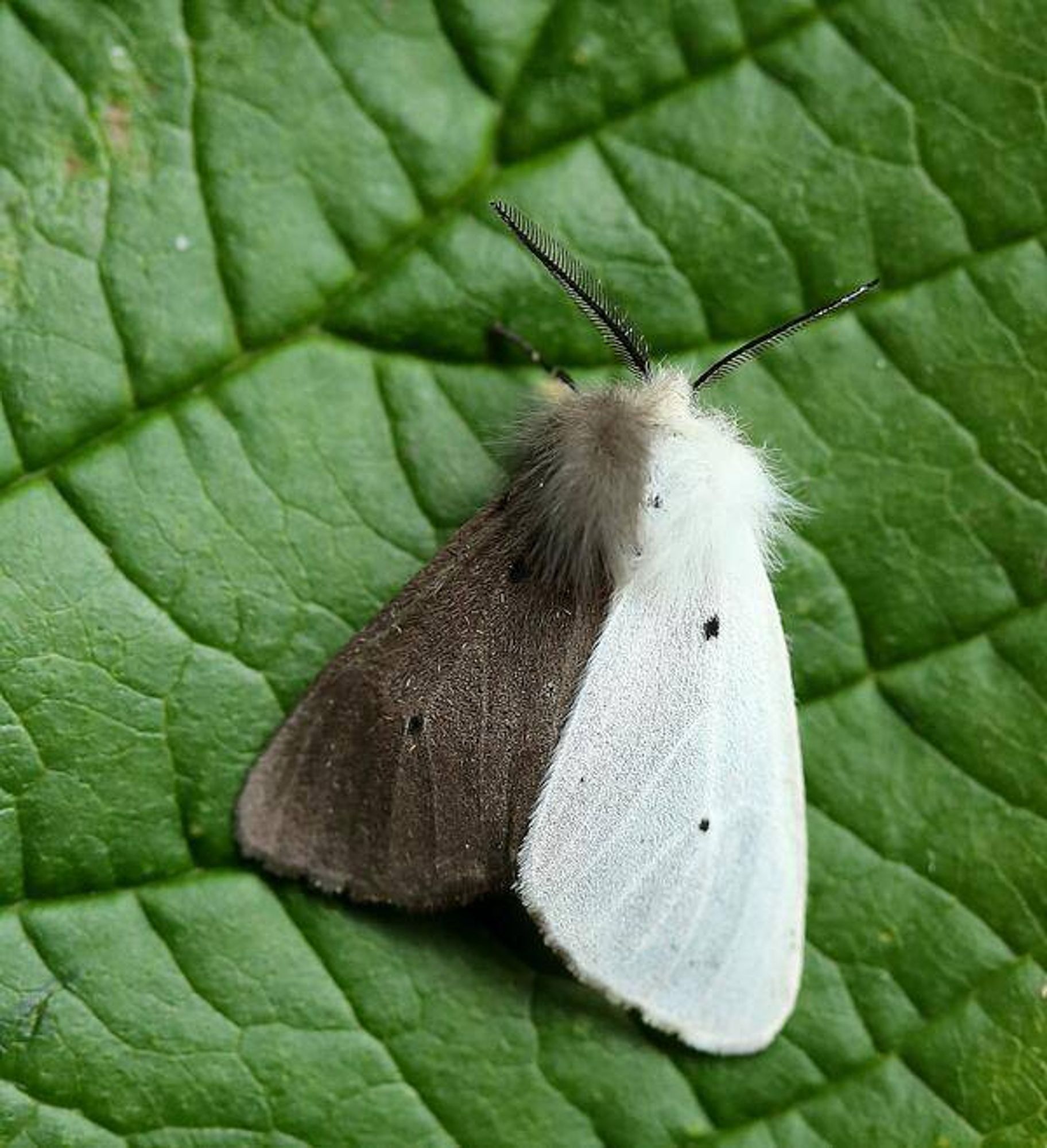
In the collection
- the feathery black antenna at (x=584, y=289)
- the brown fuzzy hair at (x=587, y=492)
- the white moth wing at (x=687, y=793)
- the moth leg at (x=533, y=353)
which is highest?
the feathery black antenna at (x=584, y=289)

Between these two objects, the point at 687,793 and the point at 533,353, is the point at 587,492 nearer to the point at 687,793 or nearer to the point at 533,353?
the point at 533,353

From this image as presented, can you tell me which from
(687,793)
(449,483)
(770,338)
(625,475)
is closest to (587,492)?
(625,475)

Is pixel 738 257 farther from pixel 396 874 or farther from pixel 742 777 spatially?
pixel 396 874

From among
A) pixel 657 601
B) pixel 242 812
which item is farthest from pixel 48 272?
pixel 657 601

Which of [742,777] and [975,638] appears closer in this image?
[742,777]

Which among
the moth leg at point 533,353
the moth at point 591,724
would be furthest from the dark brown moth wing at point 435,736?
the moth leg at point 533,353

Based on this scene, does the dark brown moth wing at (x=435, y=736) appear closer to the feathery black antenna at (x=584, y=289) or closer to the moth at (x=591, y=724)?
the moth at (x=591, y=724)
